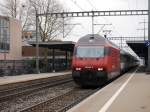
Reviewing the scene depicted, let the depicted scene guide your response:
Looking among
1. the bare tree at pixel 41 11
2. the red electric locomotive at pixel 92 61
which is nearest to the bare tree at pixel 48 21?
the bare tree at pixel 41 11

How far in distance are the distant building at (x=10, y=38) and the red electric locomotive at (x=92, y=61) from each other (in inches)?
1412

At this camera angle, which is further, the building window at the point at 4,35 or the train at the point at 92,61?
the building window at the point at 4,35

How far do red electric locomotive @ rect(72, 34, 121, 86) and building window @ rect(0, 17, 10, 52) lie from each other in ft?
121

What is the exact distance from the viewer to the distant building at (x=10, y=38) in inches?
2522

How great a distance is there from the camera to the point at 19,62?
53281 mm

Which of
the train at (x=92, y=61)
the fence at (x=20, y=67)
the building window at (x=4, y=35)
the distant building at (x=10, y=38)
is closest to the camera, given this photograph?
the train at (x=92, y=61)

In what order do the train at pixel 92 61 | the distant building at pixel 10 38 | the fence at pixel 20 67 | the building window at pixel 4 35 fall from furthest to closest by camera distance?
the distant building at pixel 10 38 → the building window at pixel 4 35 → the fence at pixel 20 67 → the train at pixel 92 61

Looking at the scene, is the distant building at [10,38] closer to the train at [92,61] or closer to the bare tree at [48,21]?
the bare tree at [48,21]

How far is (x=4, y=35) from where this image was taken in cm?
6581

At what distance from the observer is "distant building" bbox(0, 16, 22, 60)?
64.1m

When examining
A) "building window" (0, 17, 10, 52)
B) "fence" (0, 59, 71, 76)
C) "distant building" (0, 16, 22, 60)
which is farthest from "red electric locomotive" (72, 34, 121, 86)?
"building window" (0, 17, 10, 52)

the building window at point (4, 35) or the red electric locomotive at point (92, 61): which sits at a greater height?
the building window at point (4, 35)

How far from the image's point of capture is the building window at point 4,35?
209 ft

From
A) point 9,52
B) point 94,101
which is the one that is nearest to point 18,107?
point 94,101
